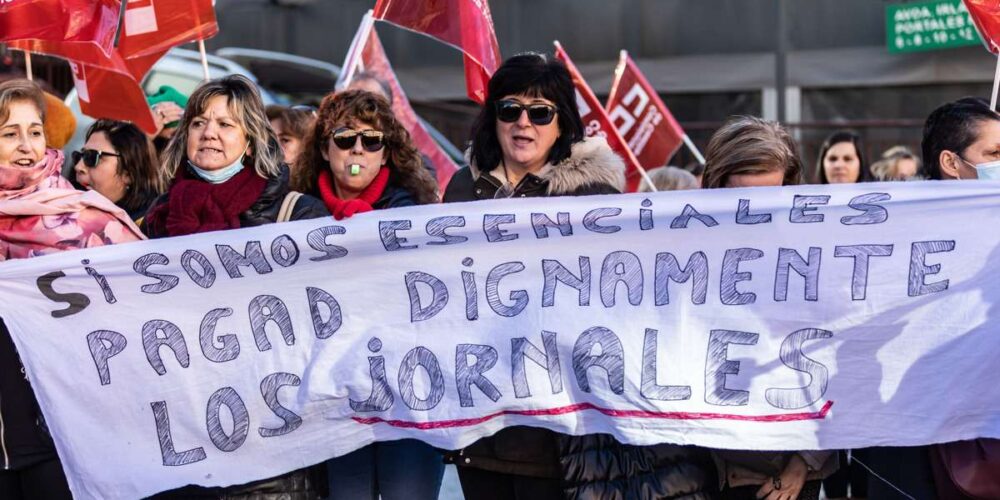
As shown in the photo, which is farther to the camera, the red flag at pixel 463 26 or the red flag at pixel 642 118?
the red flag at pixel 642 118

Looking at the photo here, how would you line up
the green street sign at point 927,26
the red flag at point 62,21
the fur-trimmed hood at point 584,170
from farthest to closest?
the green street sign at point 927,26 < the red flag at point 62,21 < the fur-trimmed hood at point 584,170

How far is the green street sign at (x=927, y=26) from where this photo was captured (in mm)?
15141

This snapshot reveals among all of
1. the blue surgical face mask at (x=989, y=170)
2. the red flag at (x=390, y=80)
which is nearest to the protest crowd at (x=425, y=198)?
the blue surgical face mask at (x=989, y=170)

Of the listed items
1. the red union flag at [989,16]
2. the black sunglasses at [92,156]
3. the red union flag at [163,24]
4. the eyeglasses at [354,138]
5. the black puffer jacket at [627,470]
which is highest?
the red union flag at [163,24]

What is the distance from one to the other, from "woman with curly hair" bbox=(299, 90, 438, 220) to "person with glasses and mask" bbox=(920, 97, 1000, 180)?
1620mm

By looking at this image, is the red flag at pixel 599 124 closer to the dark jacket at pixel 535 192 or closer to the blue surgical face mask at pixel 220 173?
the dark jacket at pixel 535 192

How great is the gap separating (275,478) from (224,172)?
946 millimetres

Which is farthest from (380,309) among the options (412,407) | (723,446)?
(723,446)

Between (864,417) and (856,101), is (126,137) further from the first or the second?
(856,101)

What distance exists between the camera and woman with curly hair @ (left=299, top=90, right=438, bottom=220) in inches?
194

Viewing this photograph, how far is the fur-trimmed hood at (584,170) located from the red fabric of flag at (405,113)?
3.31 meters

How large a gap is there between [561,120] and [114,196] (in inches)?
86.1

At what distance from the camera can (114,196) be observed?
238 inches

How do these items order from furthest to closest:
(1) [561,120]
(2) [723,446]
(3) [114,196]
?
(3) [114,196], (1) [561,120], (2) [723,446]
